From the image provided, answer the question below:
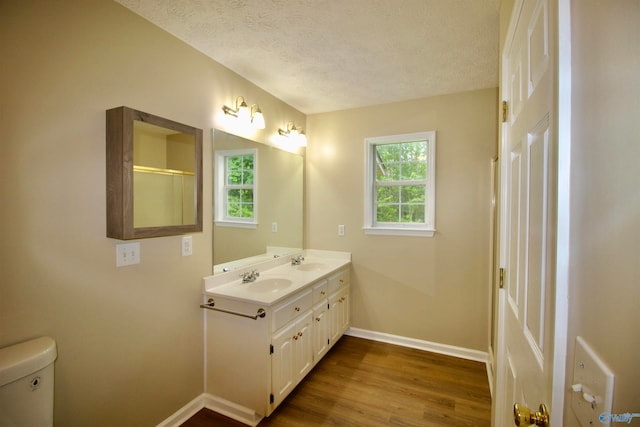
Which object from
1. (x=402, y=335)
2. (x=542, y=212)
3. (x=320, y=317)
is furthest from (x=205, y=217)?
(x=402, y=335)

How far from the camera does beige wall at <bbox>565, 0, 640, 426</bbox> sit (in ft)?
1.19

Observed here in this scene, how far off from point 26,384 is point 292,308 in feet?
4.45

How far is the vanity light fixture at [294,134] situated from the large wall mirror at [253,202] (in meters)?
0.16

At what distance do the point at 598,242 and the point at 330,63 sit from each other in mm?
2164

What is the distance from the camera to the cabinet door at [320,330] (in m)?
2.42

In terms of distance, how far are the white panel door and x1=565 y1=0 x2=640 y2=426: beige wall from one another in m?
0.05

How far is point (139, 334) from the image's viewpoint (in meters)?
1.68

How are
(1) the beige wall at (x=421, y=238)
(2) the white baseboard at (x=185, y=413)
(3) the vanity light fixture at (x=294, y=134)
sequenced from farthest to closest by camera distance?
(3) the vanity light fixture at (x=294, y=134) → (1) the beige wall at (x=421, y=238) → (2) the white baseboard at (x=185, y=413)

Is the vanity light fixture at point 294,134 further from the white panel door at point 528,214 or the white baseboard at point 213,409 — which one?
the white baseboard at point 213,409

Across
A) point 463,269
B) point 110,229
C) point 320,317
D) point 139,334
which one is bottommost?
point 320,317

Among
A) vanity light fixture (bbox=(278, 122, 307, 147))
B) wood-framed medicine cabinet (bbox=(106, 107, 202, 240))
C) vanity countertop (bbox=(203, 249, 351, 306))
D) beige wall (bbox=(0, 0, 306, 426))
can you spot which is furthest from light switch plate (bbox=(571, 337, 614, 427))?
vanity light fixture (bbox=(278, 122, 307, 147))

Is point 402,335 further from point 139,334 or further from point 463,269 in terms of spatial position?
point 139,334

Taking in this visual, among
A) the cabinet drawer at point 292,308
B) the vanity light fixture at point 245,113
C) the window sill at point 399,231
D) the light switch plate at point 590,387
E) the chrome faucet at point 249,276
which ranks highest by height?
the vanity light fixture at point 245,113

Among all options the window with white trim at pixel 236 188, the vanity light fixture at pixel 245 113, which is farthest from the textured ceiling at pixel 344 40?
the window with white trim at pixel 236 188
